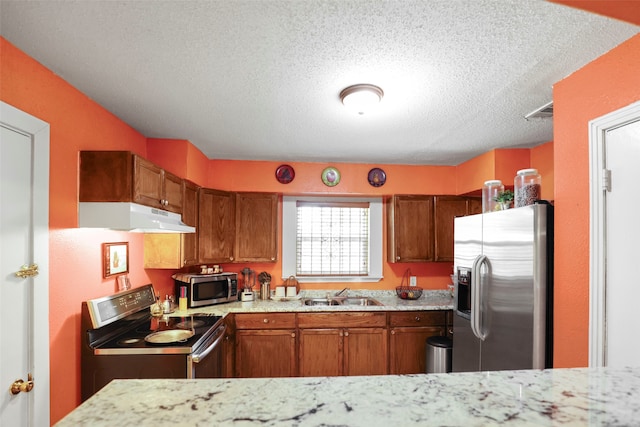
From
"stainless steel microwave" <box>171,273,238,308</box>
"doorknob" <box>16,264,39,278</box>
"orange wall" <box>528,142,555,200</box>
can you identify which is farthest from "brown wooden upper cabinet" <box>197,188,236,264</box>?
"orange wall" <box>528,142,555,200</box>

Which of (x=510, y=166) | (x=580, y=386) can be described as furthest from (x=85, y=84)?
(x=510, y=166)

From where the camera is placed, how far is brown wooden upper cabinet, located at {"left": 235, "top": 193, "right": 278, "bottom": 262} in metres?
3.93

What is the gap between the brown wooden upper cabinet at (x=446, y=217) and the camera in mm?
4082

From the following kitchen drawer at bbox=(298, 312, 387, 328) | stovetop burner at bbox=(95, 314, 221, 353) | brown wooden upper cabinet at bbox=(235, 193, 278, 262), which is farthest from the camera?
brown wooden upper cabinet at bbox=(235, 193, 278, 262)

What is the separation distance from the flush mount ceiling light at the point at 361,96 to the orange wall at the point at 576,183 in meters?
1.03

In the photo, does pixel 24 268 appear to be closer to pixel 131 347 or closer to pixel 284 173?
pixel 131 347

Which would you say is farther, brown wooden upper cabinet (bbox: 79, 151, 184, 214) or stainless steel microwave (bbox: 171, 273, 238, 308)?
stainless steel microwave (bbox: 171, 273, 238, 308)

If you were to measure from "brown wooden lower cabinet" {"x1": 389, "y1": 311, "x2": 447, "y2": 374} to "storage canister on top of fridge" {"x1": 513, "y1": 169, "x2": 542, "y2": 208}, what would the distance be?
1.77m

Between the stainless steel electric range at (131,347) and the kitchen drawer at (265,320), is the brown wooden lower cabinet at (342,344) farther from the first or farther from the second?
the stainless steel electric range at (131,347)

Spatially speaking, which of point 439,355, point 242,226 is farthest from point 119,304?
point 439,355

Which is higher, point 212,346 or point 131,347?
point 131,347

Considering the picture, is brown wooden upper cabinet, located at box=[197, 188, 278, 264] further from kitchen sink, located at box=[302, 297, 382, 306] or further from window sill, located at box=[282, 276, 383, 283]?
kitchen sink, located at box=[302, 297, 382, 306]

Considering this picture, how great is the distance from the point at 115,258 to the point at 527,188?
2931 mm

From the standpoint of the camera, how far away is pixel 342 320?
11.6 ft
